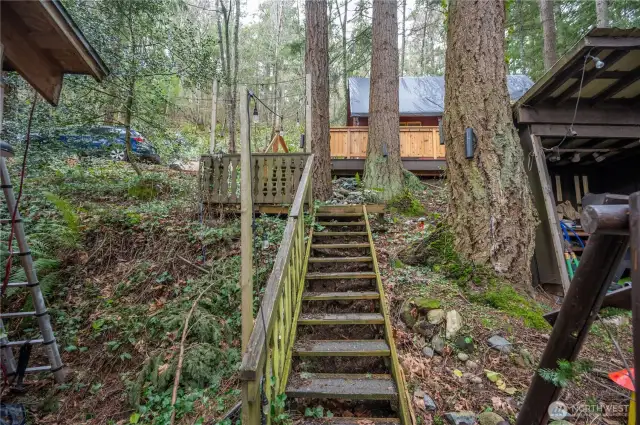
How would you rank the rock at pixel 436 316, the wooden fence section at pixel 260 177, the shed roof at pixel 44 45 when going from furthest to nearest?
1. the wooden fence section at pixel 260 177
2. the rock at pixel 436 316
3. the shed roof at pixel 44 45

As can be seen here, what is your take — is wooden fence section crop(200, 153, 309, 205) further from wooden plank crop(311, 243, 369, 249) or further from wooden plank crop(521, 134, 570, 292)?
wooden plank crop(521, 134, 570, 292)

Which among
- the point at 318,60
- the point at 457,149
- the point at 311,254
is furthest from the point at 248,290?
the point at 318,60

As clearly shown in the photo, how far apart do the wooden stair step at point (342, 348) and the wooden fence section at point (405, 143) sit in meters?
7.69

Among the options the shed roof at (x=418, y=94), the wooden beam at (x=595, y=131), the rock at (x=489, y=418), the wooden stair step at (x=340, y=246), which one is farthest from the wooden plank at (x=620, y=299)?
the shed roof at (x=418, y=94)

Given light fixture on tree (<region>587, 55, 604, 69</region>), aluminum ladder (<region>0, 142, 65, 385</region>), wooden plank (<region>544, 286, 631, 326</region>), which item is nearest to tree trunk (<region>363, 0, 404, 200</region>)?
light fixture on tree (<region>587, 55, 604, 69</region>)

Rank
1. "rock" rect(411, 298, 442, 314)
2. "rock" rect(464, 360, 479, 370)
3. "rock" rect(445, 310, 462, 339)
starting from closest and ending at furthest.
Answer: "rock" rect(464, 360, 479, 370)
"rock" rect(445, 310, 462, 339)
"rock" rect(411, 298, 442, 314)

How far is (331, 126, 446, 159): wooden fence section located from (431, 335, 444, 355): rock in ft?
25.1

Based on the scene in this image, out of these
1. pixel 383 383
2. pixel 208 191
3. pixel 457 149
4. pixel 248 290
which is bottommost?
pixel 383 383

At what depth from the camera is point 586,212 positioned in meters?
1.08

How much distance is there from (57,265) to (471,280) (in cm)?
563

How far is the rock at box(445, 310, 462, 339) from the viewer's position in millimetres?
2971

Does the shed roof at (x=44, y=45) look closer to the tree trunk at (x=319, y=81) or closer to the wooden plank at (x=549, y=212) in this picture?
the tree trunk at (x=319, y=81)

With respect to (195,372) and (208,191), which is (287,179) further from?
(195,372)

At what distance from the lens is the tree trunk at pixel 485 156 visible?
3.54 metres
